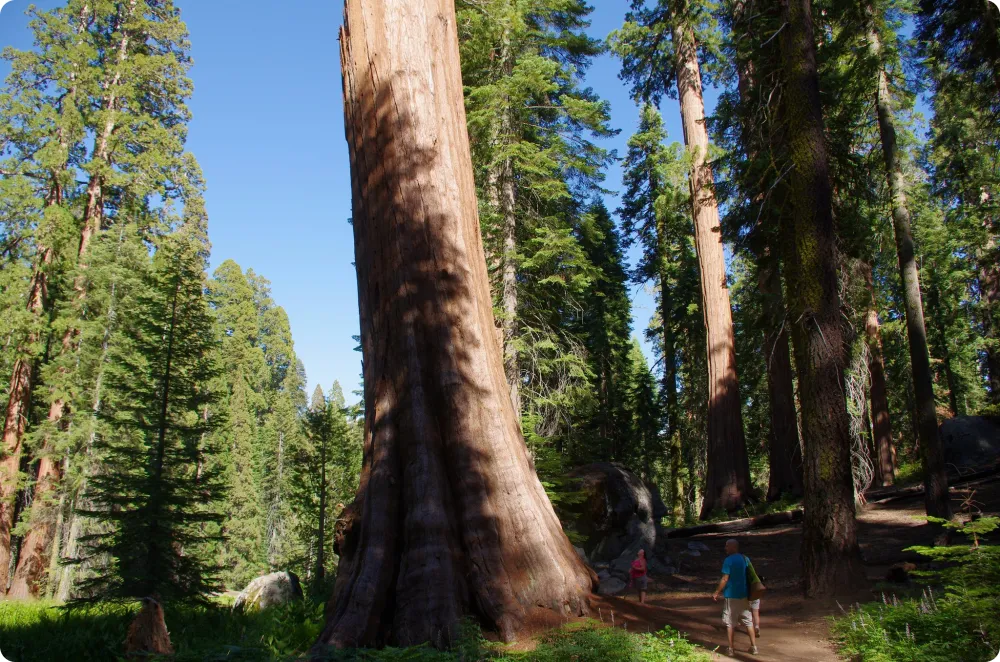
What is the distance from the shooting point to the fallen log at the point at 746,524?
1423 cm

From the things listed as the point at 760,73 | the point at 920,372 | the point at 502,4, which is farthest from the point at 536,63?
the point at 920,372

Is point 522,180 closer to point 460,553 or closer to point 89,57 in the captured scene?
point 460,553

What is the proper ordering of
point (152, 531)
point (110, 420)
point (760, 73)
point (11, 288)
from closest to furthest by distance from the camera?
point (760, 73), point (152, 531), point (110, 420), point (11, 288)

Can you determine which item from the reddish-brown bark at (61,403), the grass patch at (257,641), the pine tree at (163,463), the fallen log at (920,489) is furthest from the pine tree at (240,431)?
the fallen log at (920,489)

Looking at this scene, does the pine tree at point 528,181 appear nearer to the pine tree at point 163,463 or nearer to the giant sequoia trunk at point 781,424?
the giant sequoia trunk at point 781,424

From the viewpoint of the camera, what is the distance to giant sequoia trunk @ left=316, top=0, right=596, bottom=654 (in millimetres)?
5504

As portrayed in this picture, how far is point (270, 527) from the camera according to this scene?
44.3 meters

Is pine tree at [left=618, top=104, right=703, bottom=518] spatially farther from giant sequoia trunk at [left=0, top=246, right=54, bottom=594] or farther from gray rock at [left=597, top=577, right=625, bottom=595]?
giant sequoia trunk at [left=0, top=246, right=54, bottom=594]

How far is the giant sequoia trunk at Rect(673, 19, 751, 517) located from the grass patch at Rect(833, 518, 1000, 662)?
10.6 meters

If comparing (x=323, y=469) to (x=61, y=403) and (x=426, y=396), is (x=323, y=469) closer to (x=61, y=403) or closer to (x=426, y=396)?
(x=61, y=403)

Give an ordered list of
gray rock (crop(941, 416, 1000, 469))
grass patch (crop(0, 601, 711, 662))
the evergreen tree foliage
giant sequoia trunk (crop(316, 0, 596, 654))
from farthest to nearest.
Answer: the evergreen tree foliage → gray rock (crop(941, 416, 1000, 469)) → giant sequoia trunk (crop(316, 0, 596, 654)) → grass patch (crop(0, 601, 711, 662))

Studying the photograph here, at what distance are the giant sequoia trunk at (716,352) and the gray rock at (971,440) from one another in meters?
6.11


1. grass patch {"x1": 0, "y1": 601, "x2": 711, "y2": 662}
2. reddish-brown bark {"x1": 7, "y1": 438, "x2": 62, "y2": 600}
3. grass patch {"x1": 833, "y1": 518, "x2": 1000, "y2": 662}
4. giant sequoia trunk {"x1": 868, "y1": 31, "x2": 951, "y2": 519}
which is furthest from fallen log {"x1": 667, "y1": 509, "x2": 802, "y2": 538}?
reddish-brown bark {"x1": 7, "y1": 438, "x2": 62, "y2": 600}

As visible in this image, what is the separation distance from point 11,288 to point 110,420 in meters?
10.6
